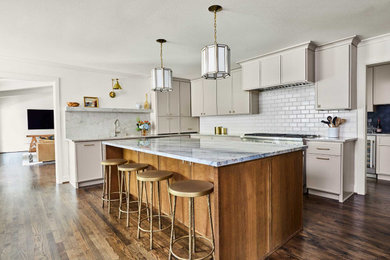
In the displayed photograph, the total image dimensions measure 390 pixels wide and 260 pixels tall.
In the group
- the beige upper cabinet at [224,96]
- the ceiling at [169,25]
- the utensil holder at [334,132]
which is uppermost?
the ceiling at [169,25]

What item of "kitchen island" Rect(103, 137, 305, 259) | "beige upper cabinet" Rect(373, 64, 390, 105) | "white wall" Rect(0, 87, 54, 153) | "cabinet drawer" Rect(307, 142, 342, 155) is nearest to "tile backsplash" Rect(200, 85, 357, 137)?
"cabinet drawer" Rect(307, 142, 342, 155)

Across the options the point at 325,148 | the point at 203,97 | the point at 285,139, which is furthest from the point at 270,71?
the point at 203,97

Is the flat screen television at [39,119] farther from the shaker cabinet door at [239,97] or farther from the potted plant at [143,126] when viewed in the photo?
the shaker cabinet door at [239,97]

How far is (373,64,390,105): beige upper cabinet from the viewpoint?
4473 millimetres

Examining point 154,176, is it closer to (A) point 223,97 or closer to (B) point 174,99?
(A) point 223,97

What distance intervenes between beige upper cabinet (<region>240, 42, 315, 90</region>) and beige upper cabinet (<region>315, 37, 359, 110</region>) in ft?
0.53

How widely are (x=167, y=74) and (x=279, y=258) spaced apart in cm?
243

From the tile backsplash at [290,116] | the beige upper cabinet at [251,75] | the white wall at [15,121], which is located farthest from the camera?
the white wall at [15,121]

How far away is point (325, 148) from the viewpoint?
343 cm

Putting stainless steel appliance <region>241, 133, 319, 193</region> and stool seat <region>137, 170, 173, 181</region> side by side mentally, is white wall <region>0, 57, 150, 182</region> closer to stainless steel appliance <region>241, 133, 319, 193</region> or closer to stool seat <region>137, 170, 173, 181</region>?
stainless steel appliance <region>241, 133, 319, 193</region>

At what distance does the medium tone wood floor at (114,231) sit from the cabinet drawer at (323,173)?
22 cm

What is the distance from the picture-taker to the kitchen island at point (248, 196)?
167 centimetres

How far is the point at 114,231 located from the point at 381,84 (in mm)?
5386

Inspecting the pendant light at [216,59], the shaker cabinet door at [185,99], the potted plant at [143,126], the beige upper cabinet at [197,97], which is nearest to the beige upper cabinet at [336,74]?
the pendant light at [216,59]
